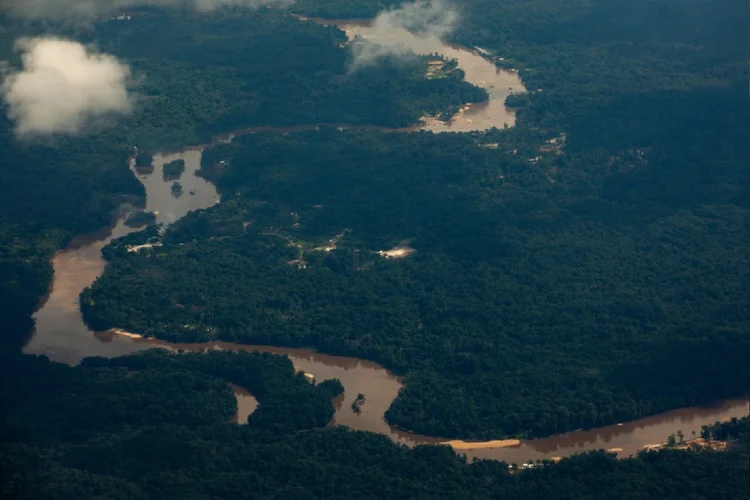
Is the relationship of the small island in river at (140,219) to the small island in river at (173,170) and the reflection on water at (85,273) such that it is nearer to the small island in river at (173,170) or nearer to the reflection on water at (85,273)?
the reflection on water at (85,273)

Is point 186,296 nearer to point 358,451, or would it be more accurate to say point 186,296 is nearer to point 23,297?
point 23,297

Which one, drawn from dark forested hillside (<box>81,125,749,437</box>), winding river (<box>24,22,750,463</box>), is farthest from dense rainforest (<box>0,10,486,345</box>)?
dark forested hillside (<box>81,125,749,437</box>)

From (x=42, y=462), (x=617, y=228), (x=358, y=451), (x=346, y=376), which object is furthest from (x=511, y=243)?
(x=42, y=462)

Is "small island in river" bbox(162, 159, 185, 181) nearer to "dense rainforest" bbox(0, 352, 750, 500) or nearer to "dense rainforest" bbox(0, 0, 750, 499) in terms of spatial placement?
"dense rainforest" bbox(0, 0, 750, 499)

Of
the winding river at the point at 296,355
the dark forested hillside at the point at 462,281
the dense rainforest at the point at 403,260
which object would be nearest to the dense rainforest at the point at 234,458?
the dense rainforest at the point at 403,260

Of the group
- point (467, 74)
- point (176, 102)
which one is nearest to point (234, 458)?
point (176, 102)

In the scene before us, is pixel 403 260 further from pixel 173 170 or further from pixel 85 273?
pixel 173 170
